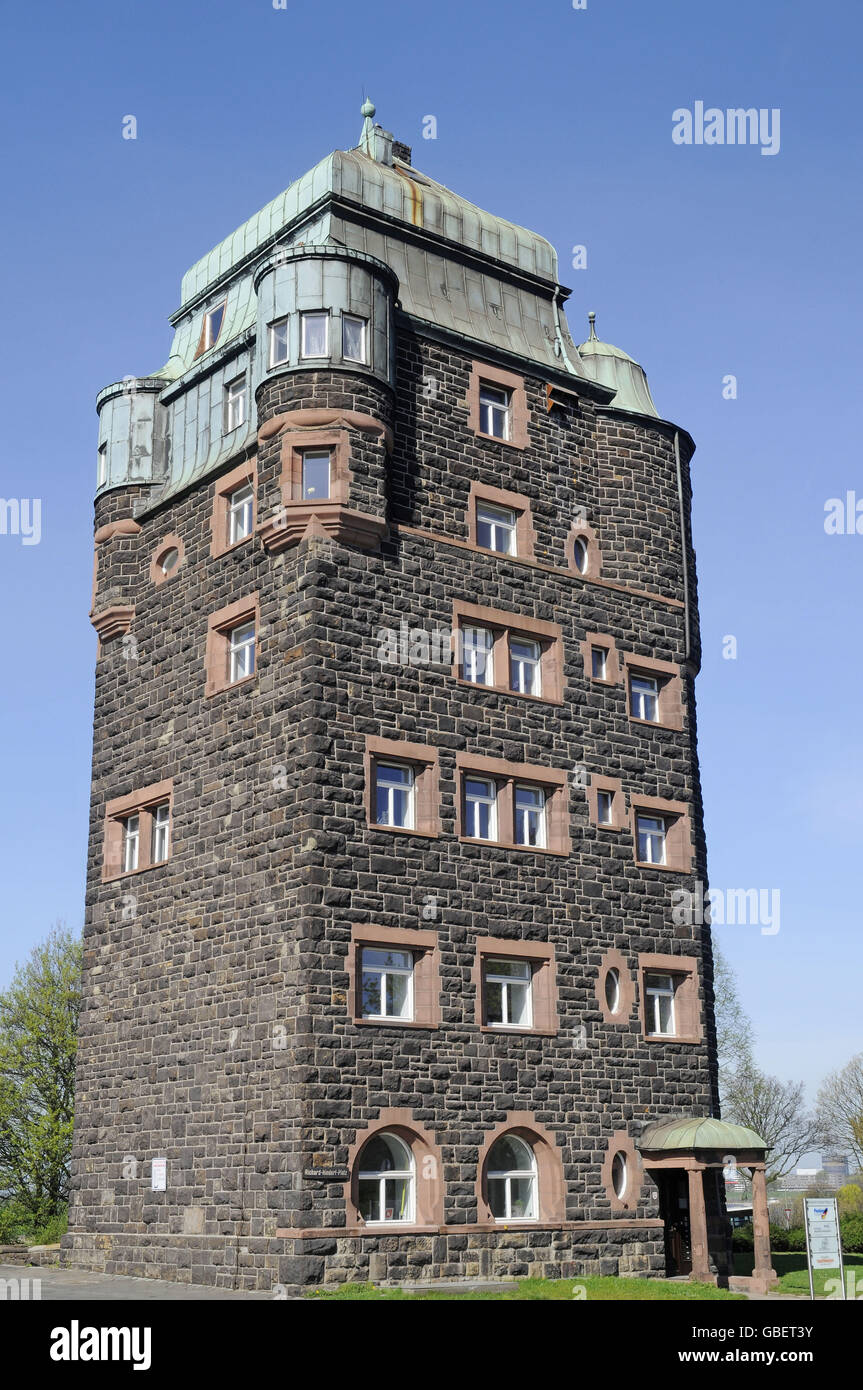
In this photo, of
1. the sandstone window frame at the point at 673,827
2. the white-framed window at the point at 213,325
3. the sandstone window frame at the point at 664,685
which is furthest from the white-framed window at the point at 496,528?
the white-framed window at the point at 213,325

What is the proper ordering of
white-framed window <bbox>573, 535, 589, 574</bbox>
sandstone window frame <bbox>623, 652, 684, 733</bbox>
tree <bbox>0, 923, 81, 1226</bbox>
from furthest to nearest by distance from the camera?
tree <bbox>0, 923, 81, 1226</bbox> < sandstone window frame <bbox>623, 652, 684, 733</bbox> < white-framed window <bbox>573, 535, 589, 574</bbox>

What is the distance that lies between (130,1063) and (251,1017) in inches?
225

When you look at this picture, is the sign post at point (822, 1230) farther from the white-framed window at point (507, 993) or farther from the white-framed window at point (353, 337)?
the white-framed window at point (353, 337)

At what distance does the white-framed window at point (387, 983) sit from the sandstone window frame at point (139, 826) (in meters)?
6.41

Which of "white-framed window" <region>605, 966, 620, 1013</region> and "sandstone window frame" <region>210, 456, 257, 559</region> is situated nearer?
"sandstone window frame" <region>210, 456, 257, 559</region>

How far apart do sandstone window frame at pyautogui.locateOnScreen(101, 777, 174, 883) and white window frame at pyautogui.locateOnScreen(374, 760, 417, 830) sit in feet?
19.0

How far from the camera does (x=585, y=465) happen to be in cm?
3812

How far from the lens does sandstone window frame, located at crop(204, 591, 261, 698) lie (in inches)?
1299

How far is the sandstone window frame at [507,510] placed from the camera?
1363 inches

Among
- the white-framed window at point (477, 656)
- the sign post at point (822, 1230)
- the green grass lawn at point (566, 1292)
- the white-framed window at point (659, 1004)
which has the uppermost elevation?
the white-framed window at point (477, 656)

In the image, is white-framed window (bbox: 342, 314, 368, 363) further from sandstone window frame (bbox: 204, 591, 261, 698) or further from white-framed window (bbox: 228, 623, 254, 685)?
white-framed window (bbox: 228, 623, 254, 685)

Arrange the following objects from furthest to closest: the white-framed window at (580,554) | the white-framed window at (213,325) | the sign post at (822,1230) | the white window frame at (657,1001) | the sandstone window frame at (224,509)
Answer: the white-framed window at (213,325), the white-framed window at (580,554), the white window frame at (657,1001), the sandstone window frame at (224,509), the sign post at (822,1230)

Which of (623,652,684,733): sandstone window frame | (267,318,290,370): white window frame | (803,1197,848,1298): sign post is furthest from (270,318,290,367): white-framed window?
(803,1197,848,1298): sign post
